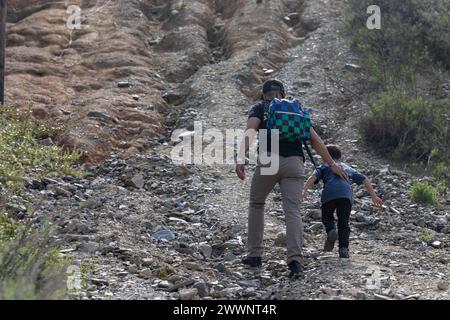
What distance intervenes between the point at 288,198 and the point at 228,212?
8.27ft

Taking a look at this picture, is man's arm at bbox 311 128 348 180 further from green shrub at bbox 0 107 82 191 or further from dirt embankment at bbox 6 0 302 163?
dirt embankment at bbox 6 0 302 163

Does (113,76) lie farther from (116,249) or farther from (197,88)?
(116,249)

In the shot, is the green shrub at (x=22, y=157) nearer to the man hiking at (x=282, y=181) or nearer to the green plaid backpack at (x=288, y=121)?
the man hiking at (x=282, y=181)

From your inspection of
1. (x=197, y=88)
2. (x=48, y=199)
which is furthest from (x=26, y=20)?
(x=48, y=199)

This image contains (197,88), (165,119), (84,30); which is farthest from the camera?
(84,30)

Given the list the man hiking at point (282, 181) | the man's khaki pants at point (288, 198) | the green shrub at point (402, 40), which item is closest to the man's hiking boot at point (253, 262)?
the man hiking at point (282, 181)

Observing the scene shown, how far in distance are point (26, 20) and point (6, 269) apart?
14.5 metres

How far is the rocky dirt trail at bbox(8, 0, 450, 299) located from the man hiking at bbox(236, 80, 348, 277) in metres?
0.23

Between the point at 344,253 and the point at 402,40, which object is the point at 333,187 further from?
the point at 402,40

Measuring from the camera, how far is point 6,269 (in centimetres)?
456

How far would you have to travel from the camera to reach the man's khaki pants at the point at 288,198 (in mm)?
5909

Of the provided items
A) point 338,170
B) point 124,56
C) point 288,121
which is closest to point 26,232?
point 288,121

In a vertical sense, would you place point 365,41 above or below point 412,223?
above

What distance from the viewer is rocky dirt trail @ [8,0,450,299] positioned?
5.68m
